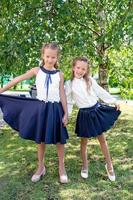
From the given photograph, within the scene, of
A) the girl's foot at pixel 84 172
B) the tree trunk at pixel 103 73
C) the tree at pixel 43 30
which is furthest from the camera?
the tree trunk at pixel 103 73

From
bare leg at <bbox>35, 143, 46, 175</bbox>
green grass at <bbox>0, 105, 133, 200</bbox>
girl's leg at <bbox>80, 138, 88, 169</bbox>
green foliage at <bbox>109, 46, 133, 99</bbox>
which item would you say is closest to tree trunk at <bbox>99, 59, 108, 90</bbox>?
green foliage at <bbox>109, 46, 133, 99</bbox>

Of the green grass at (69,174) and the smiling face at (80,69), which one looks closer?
the green grass at (69,174)

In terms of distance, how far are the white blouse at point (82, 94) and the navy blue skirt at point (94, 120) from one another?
3.0 inches

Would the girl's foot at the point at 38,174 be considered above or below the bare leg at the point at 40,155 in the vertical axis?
below

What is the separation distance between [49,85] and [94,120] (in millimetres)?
652

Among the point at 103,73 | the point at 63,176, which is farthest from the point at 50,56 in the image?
the point at 103,73

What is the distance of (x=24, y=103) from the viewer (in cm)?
413

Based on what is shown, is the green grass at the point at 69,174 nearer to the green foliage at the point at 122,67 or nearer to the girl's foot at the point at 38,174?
the girl's foot at the point at 38,174

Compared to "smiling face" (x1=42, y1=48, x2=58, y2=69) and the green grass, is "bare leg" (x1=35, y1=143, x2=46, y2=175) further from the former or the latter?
"smiling face" (x1=42, y1=48, x2=58, y2=69)

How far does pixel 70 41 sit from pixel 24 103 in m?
2.03

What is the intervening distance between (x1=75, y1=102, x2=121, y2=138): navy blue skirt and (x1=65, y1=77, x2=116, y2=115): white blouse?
77 millimetres

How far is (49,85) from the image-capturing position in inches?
156

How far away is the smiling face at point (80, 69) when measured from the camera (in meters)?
4.05

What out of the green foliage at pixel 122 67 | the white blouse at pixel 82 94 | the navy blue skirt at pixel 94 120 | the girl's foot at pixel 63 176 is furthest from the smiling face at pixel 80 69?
the green foliage at pixel 122 67
